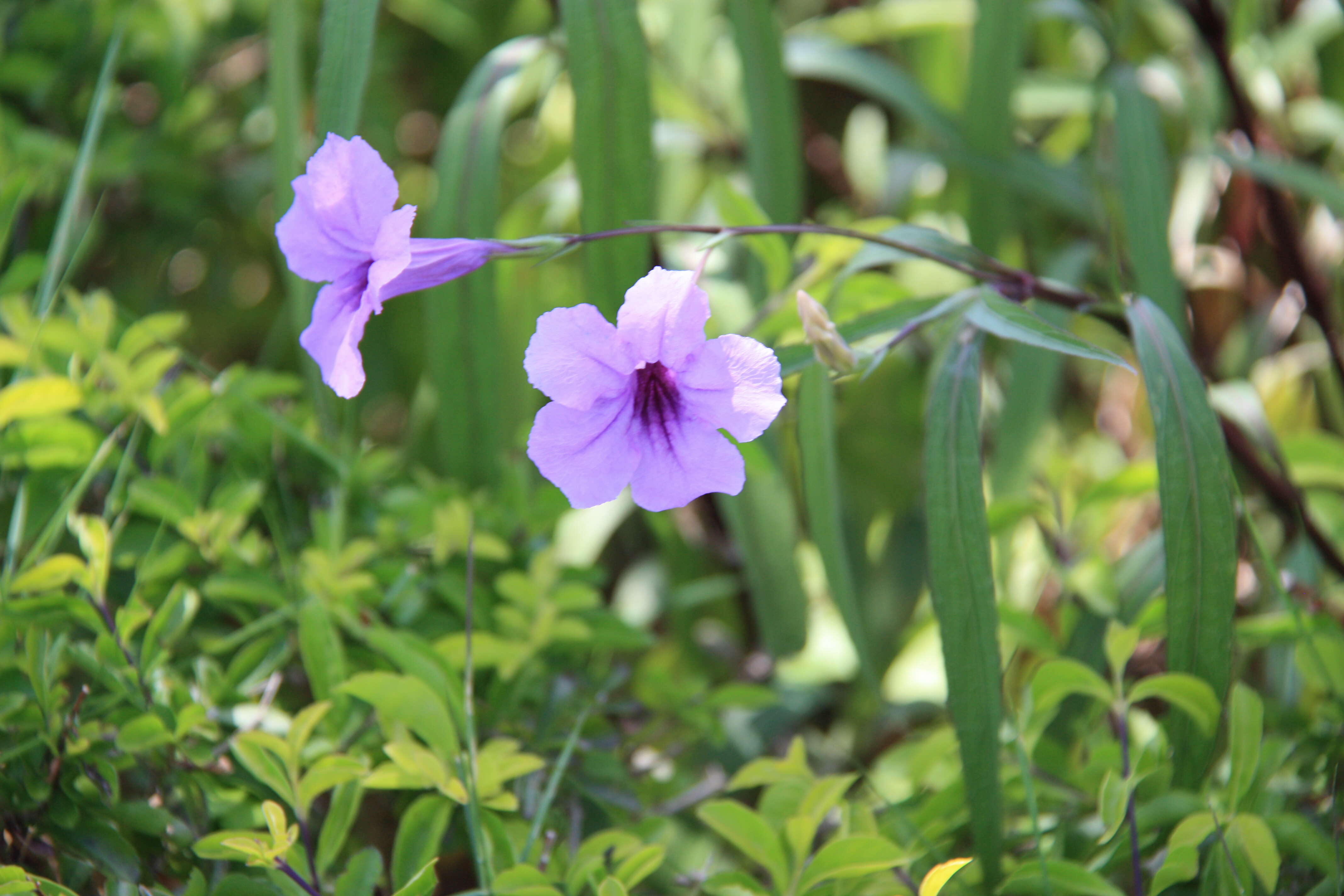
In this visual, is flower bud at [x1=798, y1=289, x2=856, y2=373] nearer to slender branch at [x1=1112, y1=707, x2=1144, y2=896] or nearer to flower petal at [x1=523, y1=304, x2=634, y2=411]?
flower petal at [x1=523, y1=304, x2=634, y2=411]

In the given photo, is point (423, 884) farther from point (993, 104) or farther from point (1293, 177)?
point (1293, 177)

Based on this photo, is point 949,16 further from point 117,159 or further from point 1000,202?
point 117,159

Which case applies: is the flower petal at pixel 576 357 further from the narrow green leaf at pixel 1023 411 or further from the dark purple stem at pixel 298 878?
the narrow green leaf at pixel 1023 411

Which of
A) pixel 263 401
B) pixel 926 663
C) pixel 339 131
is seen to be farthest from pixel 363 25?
pixel 926 663

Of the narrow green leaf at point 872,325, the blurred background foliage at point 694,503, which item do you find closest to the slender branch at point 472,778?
the blurred background foliage at point 694,503

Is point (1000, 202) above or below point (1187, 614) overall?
above

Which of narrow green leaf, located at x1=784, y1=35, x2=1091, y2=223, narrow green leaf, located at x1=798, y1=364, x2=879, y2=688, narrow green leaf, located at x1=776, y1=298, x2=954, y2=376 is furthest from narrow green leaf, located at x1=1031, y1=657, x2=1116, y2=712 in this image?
narrow green leaf, located at x1=784, y1=35, x2=1091, y2=223
